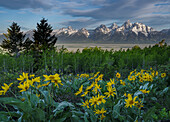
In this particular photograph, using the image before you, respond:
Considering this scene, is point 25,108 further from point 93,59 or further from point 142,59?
point 142,59

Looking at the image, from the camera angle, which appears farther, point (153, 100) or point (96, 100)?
point (153, 100)

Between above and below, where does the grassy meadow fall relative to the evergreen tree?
below

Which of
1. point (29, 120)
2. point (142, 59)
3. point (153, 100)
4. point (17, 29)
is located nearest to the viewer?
point (29, 120)

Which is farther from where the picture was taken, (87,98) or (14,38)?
(14,38)

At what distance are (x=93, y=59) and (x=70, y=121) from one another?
550 centimetres

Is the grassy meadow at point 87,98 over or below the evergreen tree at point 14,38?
below

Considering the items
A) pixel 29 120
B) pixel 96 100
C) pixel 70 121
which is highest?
pixel 96 100

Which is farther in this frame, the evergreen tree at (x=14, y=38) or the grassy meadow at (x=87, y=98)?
the evergreen tree at (x=14, y=38)

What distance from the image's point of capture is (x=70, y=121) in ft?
6.81

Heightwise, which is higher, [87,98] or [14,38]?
[14,38]

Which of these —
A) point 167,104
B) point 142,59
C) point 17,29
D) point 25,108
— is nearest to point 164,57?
point 142,59

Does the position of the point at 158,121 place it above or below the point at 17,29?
below

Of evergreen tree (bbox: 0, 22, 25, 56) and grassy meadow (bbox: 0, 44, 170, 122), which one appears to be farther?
evergreen tree (bbox: 0, 22, 25, 56)

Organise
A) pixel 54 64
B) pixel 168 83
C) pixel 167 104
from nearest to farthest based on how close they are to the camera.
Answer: pixel 167 104 < pixel 168 83 < pixel 54 64
